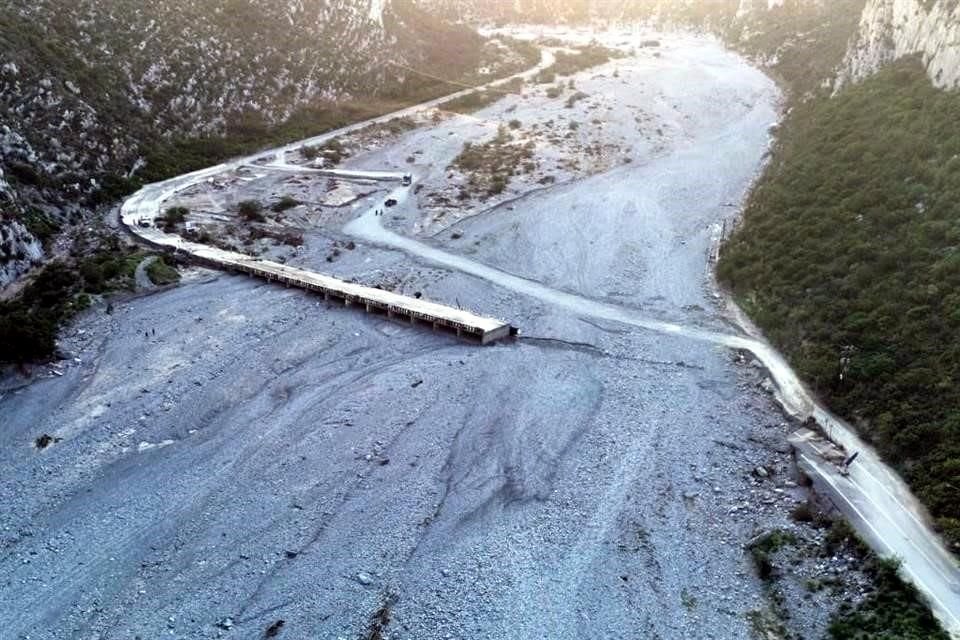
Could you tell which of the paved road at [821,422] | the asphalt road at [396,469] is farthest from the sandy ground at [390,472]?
the paved road at [821,422]

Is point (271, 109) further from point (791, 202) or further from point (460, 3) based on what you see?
point (460, 3)

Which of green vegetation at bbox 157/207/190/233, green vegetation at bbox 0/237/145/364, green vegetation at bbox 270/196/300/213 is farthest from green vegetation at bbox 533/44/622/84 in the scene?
green vegetation at bbox 0/237/145/364

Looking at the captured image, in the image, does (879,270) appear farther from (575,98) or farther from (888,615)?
(575,98)

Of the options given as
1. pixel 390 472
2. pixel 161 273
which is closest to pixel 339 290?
pixel 161 273

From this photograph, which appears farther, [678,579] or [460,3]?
[460,3]

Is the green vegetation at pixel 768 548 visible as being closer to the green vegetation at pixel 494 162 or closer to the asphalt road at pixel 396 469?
A: the asphalt road at pixel 396 469

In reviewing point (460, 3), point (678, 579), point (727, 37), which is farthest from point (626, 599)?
point (460, 3)
